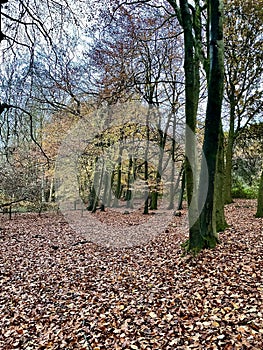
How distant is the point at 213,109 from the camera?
573 cm

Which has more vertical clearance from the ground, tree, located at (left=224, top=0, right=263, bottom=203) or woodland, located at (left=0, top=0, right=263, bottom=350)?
tree, located at (left=224, top=0, right=263, bottom=203)

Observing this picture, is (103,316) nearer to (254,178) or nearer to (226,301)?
(226,301)

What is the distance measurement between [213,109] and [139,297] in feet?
12.4

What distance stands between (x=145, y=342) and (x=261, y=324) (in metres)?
1.41

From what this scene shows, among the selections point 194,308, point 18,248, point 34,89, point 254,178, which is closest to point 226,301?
point 194,308

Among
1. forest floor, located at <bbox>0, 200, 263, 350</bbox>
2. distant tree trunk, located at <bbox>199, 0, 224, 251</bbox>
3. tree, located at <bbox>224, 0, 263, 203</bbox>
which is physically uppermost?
tree, located at <bbox>224, 0, 263, 203</bbox>

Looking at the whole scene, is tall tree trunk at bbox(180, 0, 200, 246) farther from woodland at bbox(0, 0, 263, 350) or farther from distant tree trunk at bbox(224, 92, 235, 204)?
distant tree trunk at bbox(224, 92, 235, 204)

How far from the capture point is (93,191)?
18203 mm

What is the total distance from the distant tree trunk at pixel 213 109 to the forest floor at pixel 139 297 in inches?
34.6

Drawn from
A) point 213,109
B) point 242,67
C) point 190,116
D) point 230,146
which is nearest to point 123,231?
point 190,116

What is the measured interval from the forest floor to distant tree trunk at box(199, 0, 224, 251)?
2.88ft

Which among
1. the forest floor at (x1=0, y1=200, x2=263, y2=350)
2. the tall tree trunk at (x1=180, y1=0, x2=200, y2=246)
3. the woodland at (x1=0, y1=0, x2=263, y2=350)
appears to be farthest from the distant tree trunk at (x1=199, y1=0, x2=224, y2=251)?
the forest floor at (x1=0, y1=200, x2=263, y2=350)

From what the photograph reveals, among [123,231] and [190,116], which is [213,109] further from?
[123,231]

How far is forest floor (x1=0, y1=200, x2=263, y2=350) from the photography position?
364 cm
